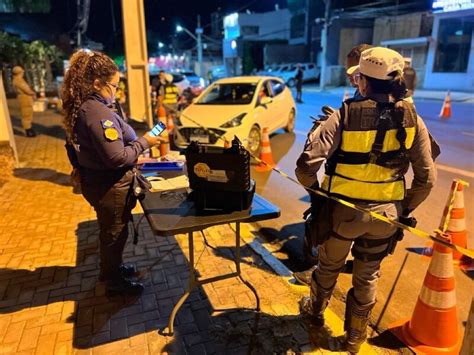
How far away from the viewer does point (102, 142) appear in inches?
102

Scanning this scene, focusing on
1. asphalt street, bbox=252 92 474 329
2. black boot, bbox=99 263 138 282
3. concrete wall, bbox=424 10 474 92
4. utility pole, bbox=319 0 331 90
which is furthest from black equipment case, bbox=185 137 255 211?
utility pole, bbox=319 0 331 90

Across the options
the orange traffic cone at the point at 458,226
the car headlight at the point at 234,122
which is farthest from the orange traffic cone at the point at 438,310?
the car headlight at the point at 234,122

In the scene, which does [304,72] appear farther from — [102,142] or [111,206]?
[102,142]

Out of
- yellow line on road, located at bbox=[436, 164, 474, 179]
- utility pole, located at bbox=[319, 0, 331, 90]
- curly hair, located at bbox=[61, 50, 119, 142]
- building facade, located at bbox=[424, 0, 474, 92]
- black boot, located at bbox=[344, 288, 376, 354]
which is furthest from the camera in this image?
utility pole, located at bbox=[319, 0, 331, 90]

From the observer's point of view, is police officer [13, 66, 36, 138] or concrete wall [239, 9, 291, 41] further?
concrete wall [239, 9, 291, 41]

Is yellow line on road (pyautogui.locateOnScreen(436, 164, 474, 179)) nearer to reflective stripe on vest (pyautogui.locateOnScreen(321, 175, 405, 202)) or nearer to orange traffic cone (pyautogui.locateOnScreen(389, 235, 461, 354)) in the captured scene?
orange traffic cone (pyautogui.locateOnScreen(389, 235, 461, 354))

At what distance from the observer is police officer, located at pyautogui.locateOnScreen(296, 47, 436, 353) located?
7.21ft

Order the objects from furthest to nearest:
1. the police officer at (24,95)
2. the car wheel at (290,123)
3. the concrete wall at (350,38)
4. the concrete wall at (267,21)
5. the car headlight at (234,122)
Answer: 1. the concrete wall at (267,21)
2. the concrete wall at (350,38)
3. the car wheel at (290,123)
4. the police officer at (24,95)
5. the car headlight at (234,122)

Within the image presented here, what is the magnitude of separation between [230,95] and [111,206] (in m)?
6.45

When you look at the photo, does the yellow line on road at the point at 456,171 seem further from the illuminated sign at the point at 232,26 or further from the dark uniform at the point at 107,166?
the illuminated sign at the point at 232,26

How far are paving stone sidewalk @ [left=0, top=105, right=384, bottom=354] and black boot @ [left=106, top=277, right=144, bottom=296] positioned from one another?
0.20 feet

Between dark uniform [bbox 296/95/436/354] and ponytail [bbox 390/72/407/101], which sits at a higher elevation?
ponytail [bbox 390/72/407/101]

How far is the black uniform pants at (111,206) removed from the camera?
2.86 metres

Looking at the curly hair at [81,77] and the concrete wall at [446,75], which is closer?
the curly hair at [81,77]
